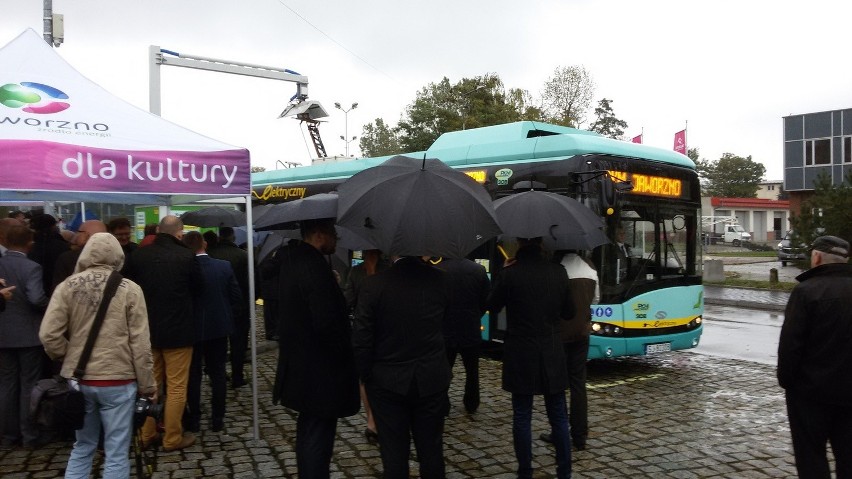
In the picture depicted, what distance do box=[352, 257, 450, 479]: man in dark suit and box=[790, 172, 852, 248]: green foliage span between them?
53.7 feet

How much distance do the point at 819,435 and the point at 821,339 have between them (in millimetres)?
607

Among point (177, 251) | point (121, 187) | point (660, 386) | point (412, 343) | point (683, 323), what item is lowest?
point (660, 386)

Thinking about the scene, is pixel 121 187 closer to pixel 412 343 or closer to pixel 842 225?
pixel 412 343

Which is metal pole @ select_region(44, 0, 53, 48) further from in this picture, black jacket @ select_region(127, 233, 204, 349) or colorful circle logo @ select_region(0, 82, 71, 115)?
black jacket @ select_region(127, 233, 204, 349)

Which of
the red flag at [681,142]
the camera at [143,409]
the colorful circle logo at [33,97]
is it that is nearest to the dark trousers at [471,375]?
the camera at [143,409]

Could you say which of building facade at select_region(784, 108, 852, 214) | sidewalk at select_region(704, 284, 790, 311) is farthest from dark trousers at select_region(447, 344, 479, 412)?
building facade at select_region(784, 108, 852, 214)

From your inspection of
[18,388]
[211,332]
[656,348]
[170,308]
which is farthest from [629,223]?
[18,388]

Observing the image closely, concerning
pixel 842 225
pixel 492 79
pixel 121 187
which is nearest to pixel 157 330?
pixel 121 187

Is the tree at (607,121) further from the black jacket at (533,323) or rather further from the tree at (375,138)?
the black jacket at (533,323)

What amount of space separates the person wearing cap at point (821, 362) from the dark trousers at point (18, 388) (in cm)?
592

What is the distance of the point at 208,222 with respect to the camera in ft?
31.8

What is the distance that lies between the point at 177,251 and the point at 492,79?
3950cm

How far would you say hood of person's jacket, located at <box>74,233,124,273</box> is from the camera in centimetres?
407

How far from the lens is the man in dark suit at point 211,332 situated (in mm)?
6176
